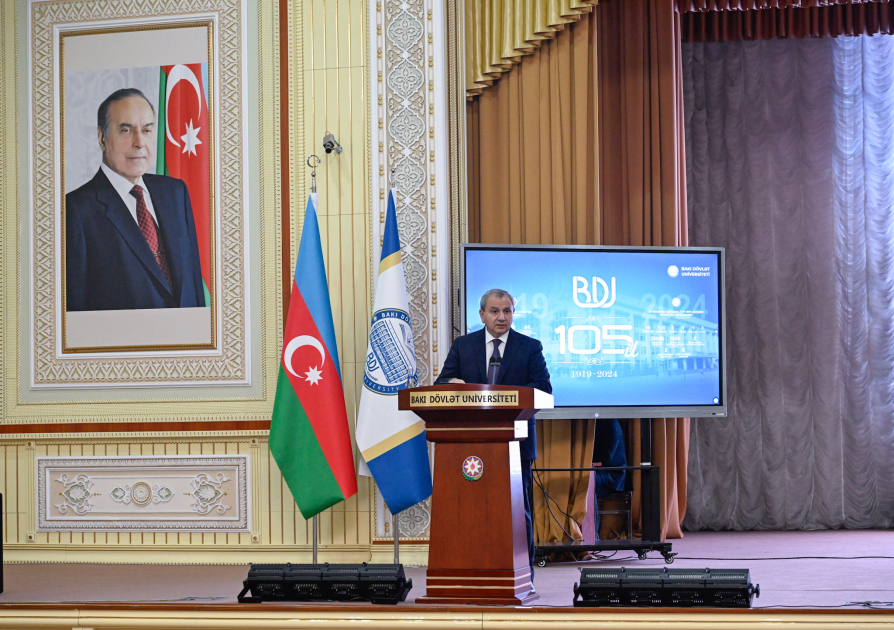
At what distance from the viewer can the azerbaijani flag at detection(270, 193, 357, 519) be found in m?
5.04

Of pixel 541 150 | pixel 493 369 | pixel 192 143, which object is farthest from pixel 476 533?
pixel 192 143

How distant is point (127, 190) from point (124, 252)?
0.38 metres

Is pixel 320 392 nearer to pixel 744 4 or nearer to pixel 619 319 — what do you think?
pixel 619 319

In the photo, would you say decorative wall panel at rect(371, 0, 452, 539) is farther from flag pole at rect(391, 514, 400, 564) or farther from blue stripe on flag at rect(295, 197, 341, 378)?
blue stripe on flag at rect(295, 197, 341, 378)

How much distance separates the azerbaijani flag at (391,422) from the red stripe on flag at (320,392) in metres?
0.10

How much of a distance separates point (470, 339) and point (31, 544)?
3114 millimetres

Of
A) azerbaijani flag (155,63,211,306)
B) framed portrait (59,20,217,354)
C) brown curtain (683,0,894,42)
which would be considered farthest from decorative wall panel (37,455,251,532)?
brown curtain (683,0,894,42)

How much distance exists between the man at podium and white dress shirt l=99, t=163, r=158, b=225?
2.30 metres

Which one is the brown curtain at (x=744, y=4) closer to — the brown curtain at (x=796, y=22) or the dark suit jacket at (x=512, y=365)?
the brown curtain at (x=796, y=22)

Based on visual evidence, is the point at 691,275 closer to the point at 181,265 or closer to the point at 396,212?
the point at 396,212

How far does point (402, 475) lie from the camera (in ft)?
16.4

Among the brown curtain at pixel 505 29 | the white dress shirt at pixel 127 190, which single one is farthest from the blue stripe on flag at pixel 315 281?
the brown curtain at pixel 505 29

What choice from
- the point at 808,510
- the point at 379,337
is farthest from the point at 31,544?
the point at 808,510

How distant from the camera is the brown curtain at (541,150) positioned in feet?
19.2
